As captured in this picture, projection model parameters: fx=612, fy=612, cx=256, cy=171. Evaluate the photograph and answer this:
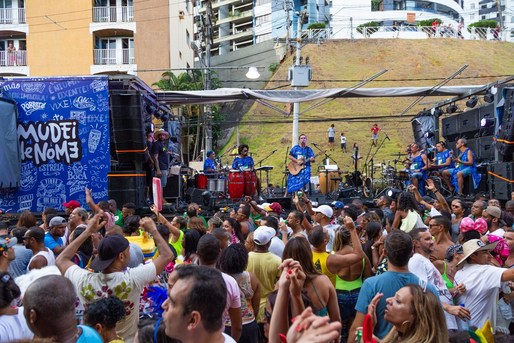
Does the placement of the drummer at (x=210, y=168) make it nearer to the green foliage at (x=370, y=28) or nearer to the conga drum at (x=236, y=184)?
the conga drum at (x=236, y=184)

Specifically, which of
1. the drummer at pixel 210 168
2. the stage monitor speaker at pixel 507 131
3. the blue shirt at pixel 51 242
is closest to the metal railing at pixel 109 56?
the drummer at pixel 210 168

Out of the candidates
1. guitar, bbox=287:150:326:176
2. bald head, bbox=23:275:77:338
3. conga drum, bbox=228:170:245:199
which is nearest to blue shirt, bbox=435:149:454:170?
guitar, bbox=287:150:326:176

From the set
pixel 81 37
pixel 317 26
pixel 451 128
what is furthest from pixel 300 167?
pixel 317 26

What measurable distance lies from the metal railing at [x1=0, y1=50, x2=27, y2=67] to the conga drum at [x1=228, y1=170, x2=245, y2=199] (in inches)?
961

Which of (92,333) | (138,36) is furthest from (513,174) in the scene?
(138,36)

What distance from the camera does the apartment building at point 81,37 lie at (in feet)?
116

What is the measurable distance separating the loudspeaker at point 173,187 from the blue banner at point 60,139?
2.45m

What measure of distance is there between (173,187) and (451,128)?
957cm

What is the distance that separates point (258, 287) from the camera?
511 centimetres

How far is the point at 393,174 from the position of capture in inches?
763

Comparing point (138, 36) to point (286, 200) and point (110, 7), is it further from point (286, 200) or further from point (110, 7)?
point (286, 200)

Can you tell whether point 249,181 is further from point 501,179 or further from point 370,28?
point 370,28

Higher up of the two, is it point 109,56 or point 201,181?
point 109,56

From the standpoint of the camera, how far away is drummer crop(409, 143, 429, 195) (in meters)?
16.5
